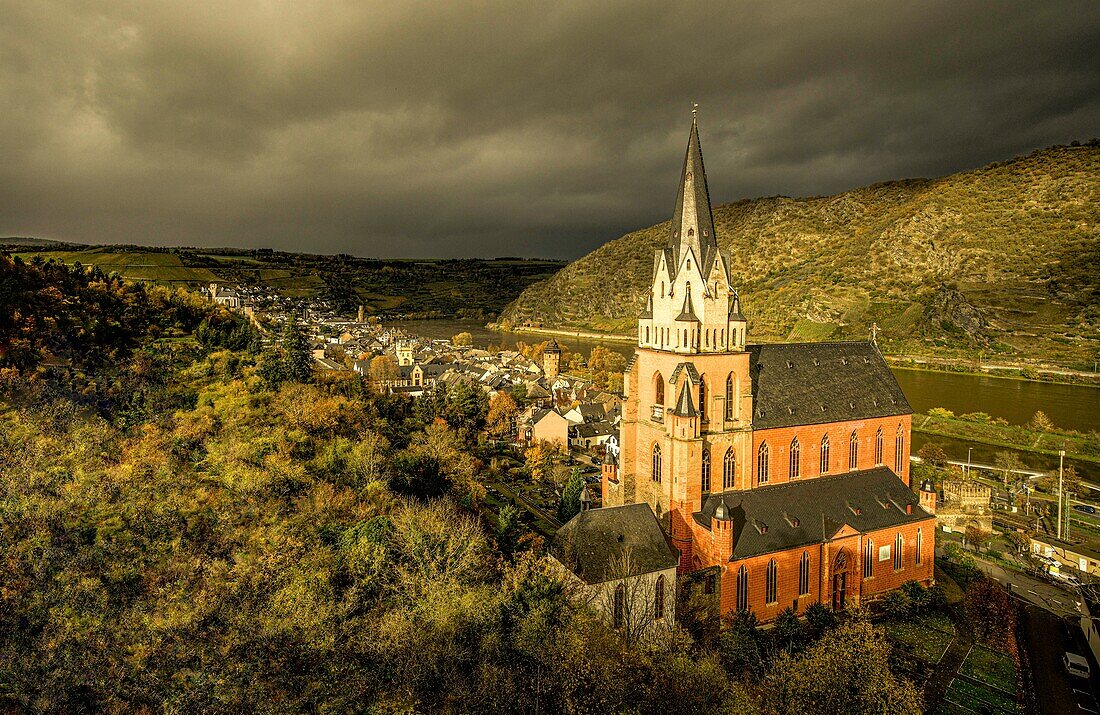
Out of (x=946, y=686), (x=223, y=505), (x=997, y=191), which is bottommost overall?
(x=946, y=686)

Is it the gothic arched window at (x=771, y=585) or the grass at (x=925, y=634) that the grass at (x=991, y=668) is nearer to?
the grass at (x=925, y=634)

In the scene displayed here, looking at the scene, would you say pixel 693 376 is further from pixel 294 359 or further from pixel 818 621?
pixel 294 359

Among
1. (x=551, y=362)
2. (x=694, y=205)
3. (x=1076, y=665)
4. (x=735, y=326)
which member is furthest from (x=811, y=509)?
(x=551, y=362)

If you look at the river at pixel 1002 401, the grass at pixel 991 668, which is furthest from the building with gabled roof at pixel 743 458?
the river at pixel 1002 401

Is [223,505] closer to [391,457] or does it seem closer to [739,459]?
[391,457]

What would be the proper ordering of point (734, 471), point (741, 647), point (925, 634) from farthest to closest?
point (734, 471) < point (925, 634) < point (741, 647)

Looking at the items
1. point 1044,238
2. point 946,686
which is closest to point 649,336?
point 946,686
